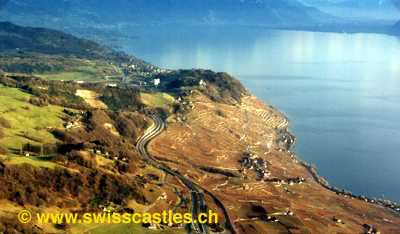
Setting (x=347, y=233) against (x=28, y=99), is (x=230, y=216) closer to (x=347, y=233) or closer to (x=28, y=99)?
(x=347, y=233)

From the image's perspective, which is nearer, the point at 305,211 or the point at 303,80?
the point at 305,211

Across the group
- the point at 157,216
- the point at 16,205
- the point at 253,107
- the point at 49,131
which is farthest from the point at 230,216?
the point at 253,107

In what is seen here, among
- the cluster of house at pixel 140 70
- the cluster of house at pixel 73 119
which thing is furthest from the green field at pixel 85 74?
the cluster of house at pixel 73 119

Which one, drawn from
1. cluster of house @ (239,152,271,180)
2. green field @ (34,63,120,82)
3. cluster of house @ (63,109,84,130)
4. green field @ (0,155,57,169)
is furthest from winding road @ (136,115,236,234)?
green field @ (34,63,120,82)

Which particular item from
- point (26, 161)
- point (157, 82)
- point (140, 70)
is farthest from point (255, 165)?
point (140, 70)

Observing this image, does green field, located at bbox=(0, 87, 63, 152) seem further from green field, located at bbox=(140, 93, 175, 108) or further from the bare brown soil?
green field, located at bbox=(140, 93, 175, 108)
